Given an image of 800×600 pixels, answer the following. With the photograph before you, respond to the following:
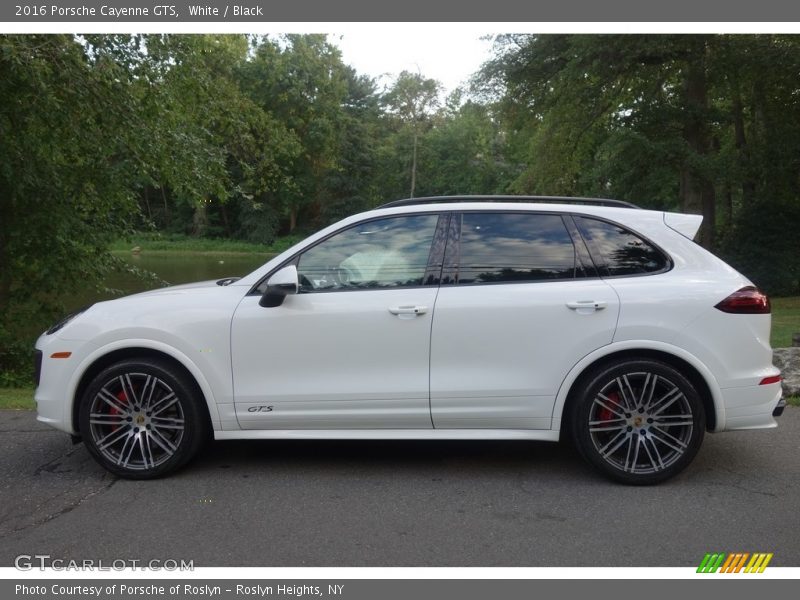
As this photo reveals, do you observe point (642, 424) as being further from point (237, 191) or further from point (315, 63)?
point (315, 63)

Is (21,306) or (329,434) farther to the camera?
(21,306)

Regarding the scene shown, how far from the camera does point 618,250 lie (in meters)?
4.75

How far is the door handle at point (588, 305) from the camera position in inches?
178

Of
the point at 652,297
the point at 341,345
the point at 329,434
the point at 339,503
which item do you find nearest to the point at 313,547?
the point at 339,503

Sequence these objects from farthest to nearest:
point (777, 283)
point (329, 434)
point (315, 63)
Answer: point (315, 63), point (777, 283), point (329, 434)

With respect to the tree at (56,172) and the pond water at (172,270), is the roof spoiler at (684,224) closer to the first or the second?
the pond water at (172,270)

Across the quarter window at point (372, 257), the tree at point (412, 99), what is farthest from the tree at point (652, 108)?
the tree at point (412, 99)

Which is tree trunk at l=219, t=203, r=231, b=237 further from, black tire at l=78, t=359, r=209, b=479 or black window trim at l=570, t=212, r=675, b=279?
black window trim at l=570, t=212, r=675, b=279

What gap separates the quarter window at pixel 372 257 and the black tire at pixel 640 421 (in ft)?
4.41

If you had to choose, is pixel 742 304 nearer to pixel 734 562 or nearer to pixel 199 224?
pixel 734 562

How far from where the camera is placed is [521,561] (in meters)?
3.57

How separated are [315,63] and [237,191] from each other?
2052 centimetres
